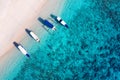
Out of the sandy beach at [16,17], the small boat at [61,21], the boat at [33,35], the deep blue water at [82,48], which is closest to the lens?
the deep blue water at [82,48]

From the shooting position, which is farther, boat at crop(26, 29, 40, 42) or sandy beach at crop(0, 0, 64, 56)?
boat at crop(26, 29, 40, 42)

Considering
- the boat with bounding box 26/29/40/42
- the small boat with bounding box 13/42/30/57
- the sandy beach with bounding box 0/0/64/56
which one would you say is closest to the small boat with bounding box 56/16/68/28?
the sandy beach with bounding box 0/0/64/56

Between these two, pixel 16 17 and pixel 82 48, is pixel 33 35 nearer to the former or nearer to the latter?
pixel 16 17

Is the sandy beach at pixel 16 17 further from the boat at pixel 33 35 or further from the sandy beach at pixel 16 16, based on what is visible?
the boat at pixel 33 35

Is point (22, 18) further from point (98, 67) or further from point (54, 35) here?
point (98, 67)

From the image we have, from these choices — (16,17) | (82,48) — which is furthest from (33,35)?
(82,48)

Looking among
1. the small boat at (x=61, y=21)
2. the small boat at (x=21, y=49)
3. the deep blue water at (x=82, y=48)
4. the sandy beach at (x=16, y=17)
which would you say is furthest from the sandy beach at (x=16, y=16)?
the deep blue water at (x=82, y=48)

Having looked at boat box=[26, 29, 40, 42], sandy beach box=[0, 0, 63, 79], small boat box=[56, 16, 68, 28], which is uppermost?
sandy beach box=[0, 0, 63, 79]

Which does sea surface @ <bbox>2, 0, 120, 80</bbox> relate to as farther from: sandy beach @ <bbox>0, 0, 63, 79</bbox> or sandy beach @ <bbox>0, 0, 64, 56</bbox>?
sandy beach @ <bbox>0, 0, 64, 56</bbox>
